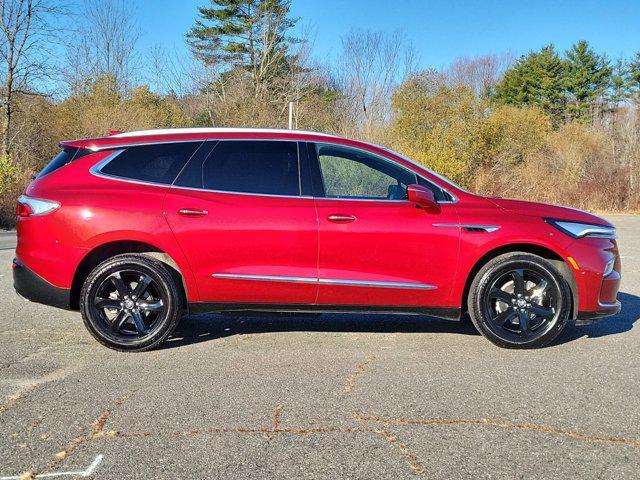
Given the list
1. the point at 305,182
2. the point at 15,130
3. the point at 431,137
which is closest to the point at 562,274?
the point at 305,182

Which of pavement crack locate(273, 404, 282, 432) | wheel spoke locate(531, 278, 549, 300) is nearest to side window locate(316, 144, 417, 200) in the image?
wheel spoke locate(531, 278, 549, 300)

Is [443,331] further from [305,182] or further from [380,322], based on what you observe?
[305,182]

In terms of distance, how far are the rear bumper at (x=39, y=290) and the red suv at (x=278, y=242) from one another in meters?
0.01

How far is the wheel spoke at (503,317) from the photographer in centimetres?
473

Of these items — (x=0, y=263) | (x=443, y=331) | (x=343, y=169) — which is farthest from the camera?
(x=0, y=263)

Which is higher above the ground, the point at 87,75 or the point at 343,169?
the point at 87,75

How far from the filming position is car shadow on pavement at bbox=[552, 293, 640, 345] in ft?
17.2

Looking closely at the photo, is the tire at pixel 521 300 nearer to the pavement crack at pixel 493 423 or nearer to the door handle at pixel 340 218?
the door handle at pixel 340 218

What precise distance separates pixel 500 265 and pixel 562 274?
0.53 meters

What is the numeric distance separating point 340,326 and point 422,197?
162 centimetres

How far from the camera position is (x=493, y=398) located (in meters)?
3.68

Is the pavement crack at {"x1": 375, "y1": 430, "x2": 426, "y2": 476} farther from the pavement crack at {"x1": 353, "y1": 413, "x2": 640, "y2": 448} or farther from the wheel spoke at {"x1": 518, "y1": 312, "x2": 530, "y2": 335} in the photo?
the wheel spoke at {"x1": 518, "y1": 312, "x2": 530, "y2": 335}

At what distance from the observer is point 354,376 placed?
161 inches

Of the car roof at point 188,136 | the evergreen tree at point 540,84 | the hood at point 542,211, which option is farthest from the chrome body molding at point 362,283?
the evergreen tree at point 540,84
